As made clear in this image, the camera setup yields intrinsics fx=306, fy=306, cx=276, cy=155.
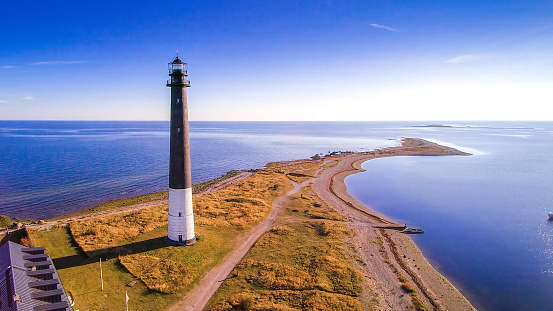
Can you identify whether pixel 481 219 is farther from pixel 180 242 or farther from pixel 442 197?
pixel 180 242

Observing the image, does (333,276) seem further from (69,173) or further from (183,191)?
(69,173)

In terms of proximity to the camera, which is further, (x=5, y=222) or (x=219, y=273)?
(x=5, y=222)

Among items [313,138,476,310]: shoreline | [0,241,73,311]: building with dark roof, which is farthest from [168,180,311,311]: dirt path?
[313,138,476,310]: shoreline

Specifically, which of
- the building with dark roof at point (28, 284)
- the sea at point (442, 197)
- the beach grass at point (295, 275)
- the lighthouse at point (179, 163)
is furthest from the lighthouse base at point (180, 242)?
the sea at point (442, 197)

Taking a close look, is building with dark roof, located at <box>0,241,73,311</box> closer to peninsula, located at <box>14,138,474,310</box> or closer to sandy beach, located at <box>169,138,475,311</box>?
peninsula, located at <box>14,138,474,310</box>

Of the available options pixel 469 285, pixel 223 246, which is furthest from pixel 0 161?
pixel 469 285

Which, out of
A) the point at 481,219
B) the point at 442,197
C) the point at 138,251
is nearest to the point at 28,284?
the point at 138,251

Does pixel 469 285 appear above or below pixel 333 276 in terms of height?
below

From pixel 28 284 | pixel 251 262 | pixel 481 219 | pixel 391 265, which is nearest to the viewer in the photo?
pixel 28 284
